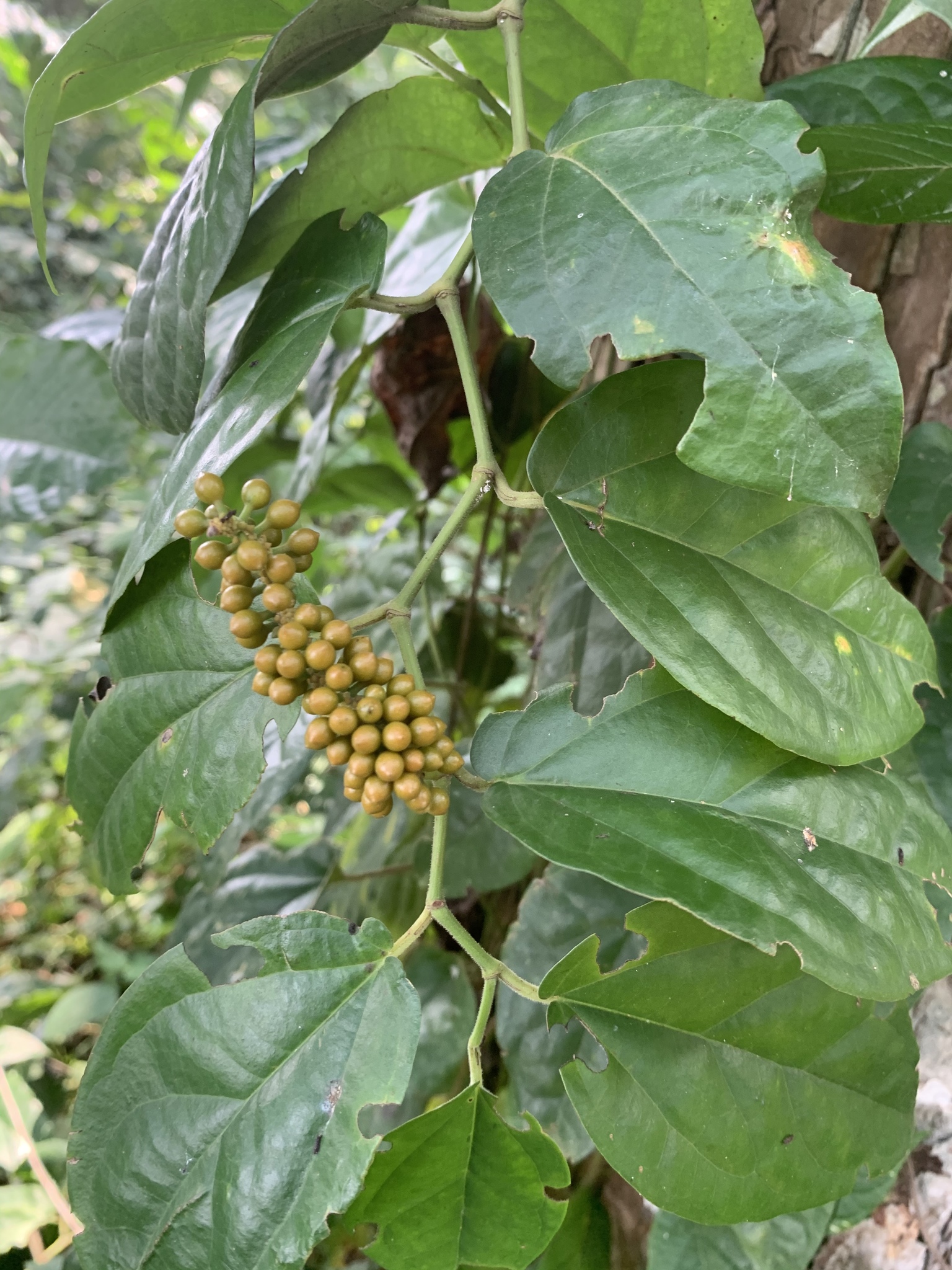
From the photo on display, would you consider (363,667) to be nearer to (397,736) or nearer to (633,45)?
(397,736)

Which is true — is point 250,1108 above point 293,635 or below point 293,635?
below

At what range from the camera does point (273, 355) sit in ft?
1.53

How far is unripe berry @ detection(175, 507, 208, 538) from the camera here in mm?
430

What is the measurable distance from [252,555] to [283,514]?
0.03 m

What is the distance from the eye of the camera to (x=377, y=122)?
61cm

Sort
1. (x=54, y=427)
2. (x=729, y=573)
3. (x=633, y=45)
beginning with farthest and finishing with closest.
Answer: (x=54, y=427)
(x=633, y=45)
(x=729, y=573)

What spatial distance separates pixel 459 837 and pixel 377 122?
63 centimetres

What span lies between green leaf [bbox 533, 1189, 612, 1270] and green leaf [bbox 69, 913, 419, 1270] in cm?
41

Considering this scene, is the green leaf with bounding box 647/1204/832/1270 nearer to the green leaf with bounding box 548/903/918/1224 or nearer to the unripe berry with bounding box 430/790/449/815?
the green leaf with bounding box 548/903/918/1224

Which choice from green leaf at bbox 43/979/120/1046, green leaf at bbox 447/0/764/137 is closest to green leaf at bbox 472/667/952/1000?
green leaf at bbox 447/0/764/137

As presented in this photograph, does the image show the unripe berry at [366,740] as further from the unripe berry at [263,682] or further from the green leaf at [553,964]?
the green leaf at [553,964]

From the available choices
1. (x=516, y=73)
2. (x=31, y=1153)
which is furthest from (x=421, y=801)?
(x=31, y=1153)

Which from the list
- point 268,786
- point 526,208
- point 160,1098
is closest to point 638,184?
point 526,208

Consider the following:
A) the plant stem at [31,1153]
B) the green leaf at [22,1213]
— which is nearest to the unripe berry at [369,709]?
the plant stem at [31,1153]
